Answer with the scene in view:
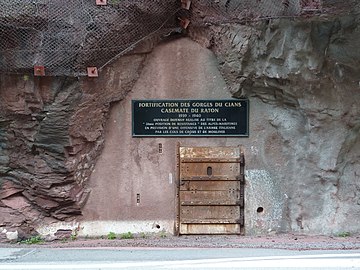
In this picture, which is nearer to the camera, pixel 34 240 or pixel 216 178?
pixel 34 240

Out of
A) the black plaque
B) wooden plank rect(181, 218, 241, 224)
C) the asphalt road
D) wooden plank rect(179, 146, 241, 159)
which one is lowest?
the asphalt road

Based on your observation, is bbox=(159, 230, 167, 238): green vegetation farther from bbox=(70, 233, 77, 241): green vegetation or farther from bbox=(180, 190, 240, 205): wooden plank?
bbox=(70, 233, 77, 241): green vegetation

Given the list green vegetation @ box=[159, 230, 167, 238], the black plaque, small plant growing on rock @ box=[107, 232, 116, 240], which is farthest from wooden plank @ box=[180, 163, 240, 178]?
small plant growing on rock @ box=[107, 232, 116, 240]

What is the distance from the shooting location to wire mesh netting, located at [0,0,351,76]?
794 centimetres

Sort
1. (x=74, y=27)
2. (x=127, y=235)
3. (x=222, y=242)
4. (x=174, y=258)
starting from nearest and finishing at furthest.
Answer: (x=174, y=258) < (x=222, y=242) < (x=74, y=27) < (x=127, y=235)

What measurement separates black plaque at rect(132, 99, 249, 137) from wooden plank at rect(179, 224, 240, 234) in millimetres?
1640

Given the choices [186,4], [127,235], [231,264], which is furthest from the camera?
[127,235]

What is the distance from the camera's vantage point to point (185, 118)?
9.09m

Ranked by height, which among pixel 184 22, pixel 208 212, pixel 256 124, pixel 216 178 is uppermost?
pixel 184 22

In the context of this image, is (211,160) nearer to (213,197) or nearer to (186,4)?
(213,197)

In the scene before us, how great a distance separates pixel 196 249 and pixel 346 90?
3709 millimetres

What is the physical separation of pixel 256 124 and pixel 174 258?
11.8ft

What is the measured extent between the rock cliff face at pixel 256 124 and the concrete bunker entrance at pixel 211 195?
47 cm

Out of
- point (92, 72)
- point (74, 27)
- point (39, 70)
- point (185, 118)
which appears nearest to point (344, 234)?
point (185, 118)
